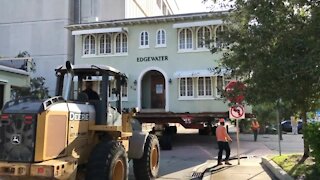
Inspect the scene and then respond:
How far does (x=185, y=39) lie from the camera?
25.6m

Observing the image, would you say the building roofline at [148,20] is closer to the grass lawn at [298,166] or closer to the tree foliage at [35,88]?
the tree foliage at [35,88]

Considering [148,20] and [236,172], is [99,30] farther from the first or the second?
[236,172]

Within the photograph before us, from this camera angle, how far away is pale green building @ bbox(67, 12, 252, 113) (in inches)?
980

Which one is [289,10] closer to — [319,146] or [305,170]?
[319,146]

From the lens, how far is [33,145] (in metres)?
7.00

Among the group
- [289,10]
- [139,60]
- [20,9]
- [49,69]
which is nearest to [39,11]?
[20,9]

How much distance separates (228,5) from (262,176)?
4.86m

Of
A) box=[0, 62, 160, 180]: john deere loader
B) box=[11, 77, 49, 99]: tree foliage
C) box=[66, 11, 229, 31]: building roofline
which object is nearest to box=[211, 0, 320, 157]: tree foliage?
box=[0, 62, 160, 180]: john deere loader

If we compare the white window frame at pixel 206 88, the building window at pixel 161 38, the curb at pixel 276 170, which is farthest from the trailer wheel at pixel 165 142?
the building window at pixel 161 38

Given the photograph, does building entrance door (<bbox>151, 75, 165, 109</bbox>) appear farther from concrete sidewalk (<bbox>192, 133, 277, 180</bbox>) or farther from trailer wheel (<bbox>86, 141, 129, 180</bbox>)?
trailer wheel (<bbox>86, 141, 129, 180</bbox>)

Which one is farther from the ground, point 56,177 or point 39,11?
point 39,11

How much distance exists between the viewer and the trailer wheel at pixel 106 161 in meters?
7.81

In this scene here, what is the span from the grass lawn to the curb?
10 centimetres

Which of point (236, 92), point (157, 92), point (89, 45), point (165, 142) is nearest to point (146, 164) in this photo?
point (236, 92)
